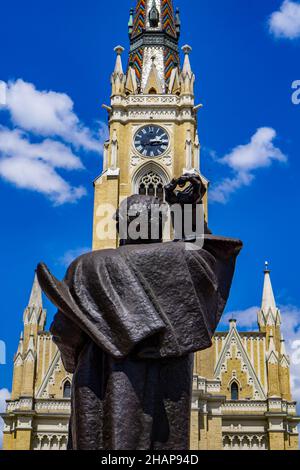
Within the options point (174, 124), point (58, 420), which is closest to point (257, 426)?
point (58, 420)

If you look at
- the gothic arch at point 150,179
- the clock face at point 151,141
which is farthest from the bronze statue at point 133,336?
the clock face at point 151,141

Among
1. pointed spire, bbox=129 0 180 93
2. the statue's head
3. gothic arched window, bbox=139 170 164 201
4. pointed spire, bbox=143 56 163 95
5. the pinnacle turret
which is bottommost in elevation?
the statue's head

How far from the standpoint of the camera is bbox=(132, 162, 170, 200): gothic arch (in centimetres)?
4500

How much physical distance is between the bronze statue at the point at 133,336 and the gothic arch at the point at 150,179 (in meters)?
40.2

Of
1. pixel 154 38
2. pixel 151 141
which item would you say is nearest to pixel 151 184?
pixel 151 141

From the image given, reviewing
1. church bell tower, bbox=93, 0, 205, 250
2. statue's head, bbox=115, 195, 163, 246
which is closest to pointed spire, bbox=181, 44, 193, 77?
church bell tower, bbox=93, 0, 205, 250

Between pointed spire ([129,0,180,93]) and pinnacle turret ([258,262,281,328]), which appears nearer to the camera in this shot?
pinnacle turret ([258,262,281,328])

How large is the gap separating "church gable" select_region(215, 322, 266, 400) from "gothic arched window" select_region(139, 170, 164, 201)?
997cm

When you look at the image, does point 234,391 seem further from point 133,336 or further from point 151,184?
point 133,336

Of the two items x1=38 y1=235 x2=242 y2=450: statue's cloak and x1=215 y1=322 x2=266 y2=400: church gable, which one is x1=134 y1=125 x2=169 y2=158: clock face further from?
x1=38 y1=235 x2=242 y2=450: statue's cloak

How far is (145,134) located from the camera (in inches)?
1854

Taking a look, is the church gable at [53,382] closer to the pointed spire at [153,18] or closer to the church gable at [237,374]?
the church gable at [237,374]
